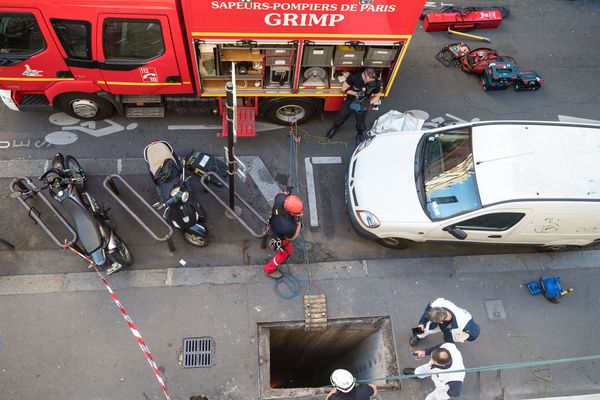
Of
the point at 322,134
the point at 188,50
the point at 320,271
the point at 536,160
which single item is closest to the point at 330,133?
the point at 322,134

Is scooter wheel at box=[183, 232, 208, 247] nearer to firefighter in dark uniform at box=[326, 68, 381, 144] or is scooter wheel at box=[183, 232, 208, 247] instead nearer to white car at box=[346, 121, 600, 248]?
white car at box=[346, 121, 600, 248]

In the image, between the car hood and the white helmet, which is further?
the car hood

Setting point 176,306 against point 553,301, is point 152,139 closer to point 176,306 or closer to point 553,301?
point 176,306

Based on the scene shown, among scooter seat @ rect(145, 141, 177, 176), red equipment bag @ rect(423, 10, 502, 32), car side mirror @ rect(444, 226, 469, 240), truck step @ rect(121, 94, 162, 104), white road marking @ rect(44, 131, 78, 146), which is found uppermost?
red equipment bag @ rect(423, 10, 502, 32)

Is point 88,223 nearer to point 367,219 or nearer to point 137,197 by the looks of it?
point 137,197

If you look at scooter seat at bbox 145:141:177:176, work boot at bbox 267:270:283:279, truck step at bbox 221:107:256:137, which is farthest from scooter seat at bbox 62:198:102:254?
truck step at bbox 221:107:256:137

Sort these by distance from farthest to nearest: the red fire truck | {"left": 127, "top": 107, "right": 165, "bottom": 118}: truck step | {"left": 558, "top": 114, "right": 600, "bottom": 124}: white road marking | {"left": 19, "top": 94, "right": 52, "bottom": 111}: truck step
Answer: {"left": 558, "top": 114, "right": 600, "bottom": 124}: white road marking → {"left": 127, "top": 107, "right": 165, "bottom": 118}: truck step → {"left": 19, "top": 94, "right": 52, "bottom": 111}: truck step → the red fire truck

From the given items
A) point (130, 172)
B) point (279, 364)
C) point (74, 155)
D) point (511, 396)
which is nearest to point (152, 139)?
point (130, 172)
